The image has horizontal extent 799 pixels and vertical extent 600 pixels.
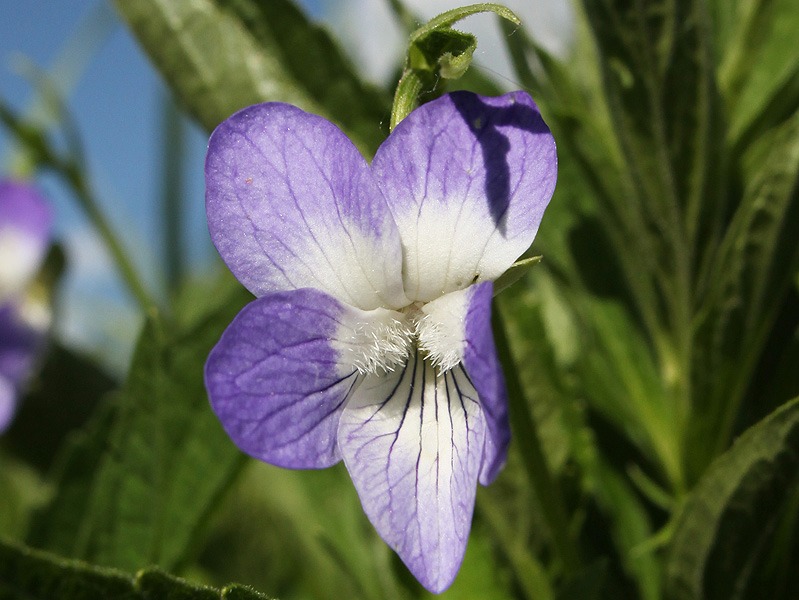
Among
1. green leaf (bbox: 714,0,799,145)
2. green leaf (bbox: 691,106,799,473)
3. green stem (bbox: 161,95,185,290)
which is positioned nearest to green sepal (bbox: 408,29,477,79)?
green leaf (bbox: 691,106,799,473)

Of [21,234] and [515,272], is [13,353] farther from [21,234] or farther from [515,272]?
[515,272]

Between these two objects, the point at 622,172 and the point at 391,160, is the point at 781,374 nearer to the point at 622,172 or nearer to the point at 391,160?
the point at 622,172

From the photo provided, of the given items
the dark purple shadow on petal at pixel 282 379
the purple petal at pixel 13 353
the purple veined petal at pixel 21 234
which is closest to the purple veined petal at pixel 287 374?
the dark purple shadow on petal at pixel 282 379

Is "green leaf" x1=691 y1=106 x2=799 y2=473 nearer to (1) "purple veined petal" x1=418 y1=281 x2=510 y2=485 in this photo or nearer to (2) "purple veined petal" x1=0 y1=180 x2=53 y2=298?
(1) "purple veined petal" x1=418 y1=281 x2=510 y2=485

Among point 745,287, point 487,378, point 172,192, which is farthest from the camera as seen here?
point 172,192

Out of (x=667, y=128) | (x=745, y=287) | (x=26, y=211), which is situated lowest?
(x=745, y=287)

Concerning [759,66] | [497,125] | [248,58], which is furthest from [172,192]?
[497,125]

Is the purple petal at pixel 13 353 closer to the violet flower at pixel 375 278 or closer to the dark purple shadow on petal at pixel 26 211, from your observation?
the dark purple shadow on petal at pixel 26 211
